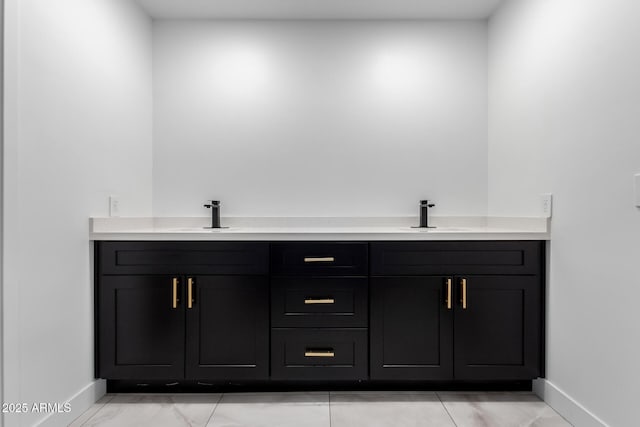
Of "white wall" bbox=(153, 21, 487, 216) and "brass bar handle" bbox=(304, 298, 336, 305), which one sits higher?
"white wall" bbox=(153, 21, 487, 216)

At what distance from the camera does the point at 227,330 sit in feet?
6.50

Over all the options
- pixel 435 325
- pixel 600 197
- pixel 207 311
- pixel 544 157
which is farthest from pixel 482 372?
pixel 207 311

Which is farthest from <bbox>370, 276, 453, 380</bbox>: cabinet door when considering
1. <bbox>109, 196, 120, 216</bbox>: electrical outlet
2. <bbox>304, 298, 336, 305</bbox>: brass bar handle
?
<bbox>109, 196, 120, 216</bbox>: electrical outlet

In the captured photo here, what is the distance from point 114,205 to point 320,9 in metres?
1.65

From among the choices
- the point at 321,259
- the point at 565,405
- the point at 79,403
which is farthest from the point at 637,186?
the point at 79,403

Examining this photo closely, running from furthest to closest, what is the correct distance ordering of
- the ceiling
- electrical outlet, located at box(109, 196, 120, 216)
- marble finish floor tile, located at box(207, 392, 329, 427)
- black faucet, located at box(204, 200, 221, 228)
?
black faucet, located at box(204, 200, 221, 228)
the ceiling
electrical outlet, located at box(109, 196, 120, 216)
marble finish floor tile, located at box(207, 392, 329, 427)

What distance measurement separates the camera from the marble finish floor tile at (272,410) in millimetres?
1773

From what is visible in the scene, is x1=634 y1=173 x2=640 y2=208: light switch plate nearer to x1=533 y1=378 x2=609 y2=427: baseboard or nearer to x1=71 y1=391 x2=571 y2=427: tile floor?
x1=533 y1=378 x2=609 y2=427: baseboard

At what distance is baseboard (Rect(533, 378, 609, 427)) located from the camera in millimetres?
1660

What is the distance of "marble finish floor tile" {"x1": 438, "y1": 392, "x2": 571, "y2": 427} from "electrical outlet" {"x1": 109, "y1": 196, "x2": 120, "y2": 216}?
6.35 ft

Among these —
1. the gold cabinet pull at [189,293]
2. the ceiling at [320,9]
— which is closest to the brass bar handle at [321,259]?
the gold cabinet pull at [189,293]

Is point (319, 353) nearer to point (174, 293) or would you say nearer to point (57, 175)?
point (174, 293)

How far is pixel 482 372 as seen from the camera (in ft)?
6.51

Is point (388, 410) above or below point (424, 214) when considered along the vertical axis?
below
